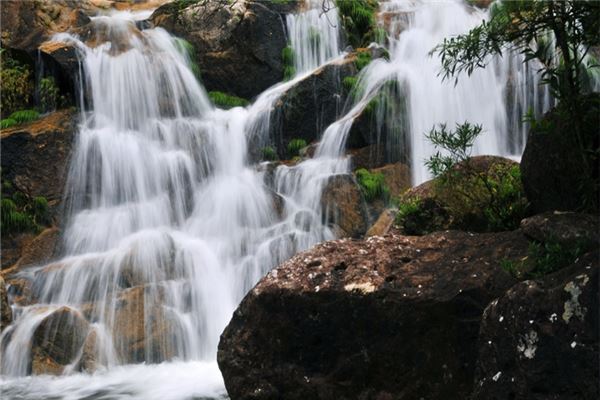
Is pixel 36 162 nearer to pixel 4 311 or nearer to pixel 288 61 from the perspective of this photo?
pixel 4 311

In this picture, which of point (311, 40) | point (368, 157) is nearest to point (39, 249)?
point (368, 157)

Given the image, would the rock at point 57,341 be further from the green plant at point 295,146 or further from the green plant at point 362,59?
the green plant at point 362,59

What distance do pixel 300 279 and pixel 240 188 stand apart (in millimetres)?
6480

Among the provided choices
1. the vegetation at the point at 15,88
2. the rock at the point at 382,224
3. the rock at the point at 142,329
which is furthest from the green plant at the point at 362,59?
the rock at the point at 142,329

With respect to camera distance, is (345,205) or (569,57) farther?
(345,205)

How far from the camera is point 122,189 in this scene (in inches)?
472

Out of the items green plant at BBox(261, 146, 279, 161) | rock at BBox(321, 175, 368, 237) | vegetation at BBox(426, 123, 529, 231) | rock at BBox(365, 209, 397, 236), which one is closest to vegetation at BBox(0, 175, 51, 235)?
green plant at BBox(261, 146, 279, 161)

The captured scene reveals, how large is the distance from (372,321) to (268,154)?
8095 mm

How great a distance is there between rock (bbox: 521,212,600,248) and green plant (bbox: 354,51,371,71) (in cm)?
931

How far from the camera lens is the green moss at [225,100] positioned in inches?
559

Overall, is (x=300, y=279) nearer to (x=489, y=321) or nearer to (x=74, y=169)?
(x=489, y=321)

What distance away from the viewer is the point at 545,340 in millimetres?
3969

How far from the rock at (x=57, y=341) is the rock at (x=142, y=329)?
0.45 metres

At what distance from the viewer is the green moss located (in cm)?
1420
